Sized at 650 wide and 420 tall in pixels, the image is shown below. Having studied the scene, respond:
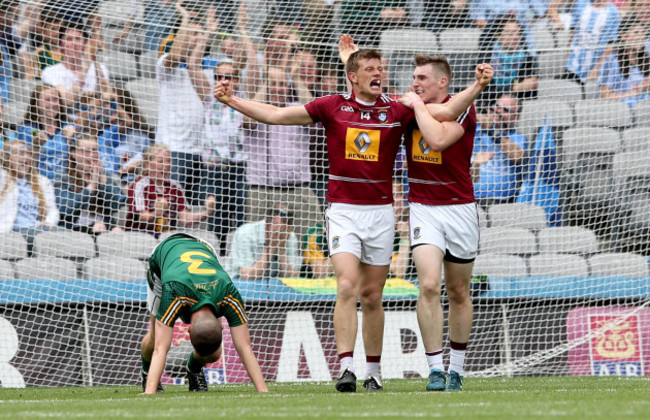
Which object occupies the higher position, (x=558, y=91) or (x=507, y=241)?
(x=558, y=91)

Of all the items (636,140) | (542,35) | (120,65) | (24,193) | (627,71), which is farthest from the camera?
(542,35)

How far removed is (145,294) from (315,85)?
3.11 m

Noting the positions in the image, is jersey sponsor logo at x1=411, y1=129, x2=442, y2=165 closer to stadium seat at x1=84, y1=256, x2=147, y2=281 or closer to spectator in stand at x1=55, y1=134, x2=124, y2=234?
stadium seat at x1=84, y1=256, x2=147, y2=281

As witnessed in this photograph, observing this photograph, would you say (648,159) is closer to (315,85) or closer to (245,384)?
(315,85)

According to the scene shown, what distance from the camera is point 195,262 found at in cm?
655

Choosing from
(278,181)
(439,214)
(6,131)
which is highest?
(6,131)

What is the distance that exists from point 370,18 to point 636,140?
3.41m

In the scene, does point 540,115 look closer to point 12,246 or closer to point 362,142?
point 362,142

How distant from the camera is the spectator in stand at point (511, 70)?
37.3ft

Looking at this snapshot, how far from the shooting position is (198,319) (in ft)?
20.2

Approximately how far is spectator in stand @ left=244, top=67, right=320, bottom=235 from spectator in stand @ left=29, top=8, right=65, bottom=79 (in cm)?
220

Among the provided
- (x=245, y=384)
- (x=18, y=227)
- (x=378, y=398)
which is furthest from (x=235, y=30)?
(x=378, y=398)

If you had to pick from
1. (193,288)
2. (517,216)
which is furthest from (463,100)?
(517,216)

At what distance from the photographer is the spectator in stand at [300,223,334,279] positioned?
1001cm
